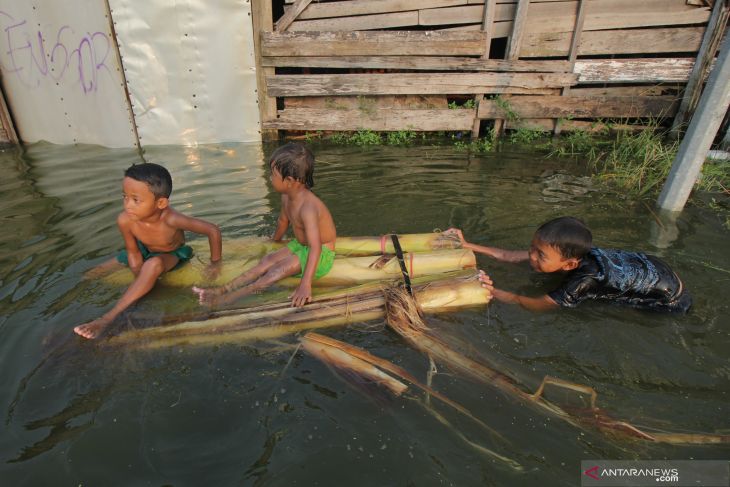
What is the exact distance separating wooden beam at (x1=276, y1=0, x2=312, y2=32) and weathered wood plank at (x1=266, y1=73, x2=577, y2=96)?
0.78m

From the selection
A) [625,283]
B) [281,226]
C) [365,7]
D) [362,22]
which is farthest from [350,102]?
[625,283]

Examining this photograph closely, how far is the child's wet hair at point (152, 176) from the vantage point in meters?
3.03

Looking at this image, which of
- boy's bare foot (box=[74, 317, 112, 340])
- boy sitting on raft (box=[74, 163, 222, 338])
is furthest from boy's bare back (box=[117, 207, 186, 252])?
boy's bare foot (box=[74, 317, 112, 340])

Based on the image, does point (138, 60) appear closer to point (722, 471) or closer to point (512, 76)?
point (512, 76)

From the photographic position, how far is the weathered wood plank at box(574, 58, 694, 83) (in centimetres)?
743

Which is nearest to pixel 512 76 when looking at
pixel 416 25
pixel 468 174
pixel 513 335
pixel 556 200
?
pixel 416 25

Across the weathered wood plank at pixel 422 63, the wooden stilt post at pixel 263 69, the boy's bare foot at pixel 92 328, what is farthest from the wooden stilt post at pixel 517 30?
the boy's bare foot at pixel 92 328

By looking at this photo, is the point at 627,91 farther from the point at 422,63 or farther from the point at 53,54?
the point at 53,54

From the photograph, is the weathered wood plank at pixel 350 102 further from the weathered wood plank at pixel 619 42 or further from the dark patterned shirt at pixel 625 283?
the dark patterned shirt at pixel 625 283

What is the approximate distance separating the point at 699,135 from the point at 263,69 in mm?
6184

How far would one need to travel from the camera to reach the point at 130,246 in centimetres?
342

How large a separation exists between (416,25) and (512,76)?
1.90m

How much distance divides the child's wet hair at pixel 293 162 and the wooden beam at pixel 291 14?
15.9 ft

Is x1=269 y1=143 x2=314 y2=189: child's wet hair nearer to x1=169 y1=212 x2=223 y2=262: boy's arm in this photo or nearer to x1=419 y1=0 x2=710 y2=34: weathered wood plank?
x1=169 y1=212 x2=223 y2=262: boy's arm
